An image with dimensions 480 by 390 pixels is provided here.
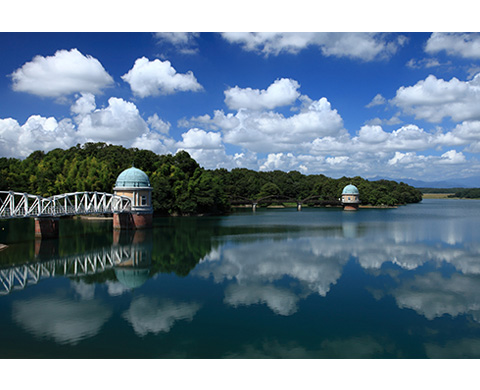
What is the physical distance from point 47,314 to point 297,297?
11.0m

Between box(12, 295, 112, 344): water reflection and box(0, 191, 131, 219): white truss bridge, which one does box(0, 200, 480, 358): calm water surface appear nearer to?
box(12, 295, 112, 344): water reflection

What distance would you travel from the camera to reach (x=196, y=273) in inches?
920

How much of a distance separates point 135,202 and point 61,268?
22755 millimetres

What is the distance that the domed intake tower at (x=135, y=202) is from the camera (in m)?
46.0

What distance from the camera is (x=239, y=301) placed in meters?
17.3

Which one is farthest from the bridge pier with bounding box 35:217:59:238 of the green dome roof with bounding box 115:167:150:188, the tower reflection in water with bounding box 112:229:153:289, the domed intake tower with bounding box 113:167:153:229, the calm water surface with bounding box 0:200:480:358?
the green dome roof with bounding box 115:167:150:188

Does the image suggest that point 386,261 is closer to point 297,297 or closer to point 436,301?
point 436,301

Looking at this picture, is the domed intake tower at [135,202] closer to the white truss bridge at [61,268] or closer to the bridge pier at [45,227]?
the bridge pier at [45,227]

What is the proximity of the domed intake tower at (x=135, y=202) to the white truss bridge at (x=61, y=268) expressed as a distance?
15191 mm

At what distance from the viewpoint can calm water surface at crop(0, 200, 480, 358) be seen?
1237 cm

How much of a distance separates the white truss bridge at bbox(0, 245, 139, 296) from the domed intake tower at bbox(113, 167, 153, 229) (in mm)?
15191

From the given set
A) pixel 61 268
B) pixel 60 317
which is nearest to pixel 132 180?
pixel 61 268

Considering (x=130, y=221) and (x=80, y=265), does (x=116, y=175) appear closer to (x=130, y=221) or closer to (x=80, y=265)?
(x=130, y=221)

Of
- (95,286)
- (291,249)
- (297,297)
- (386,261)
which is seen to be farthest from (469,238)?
(95,286)
